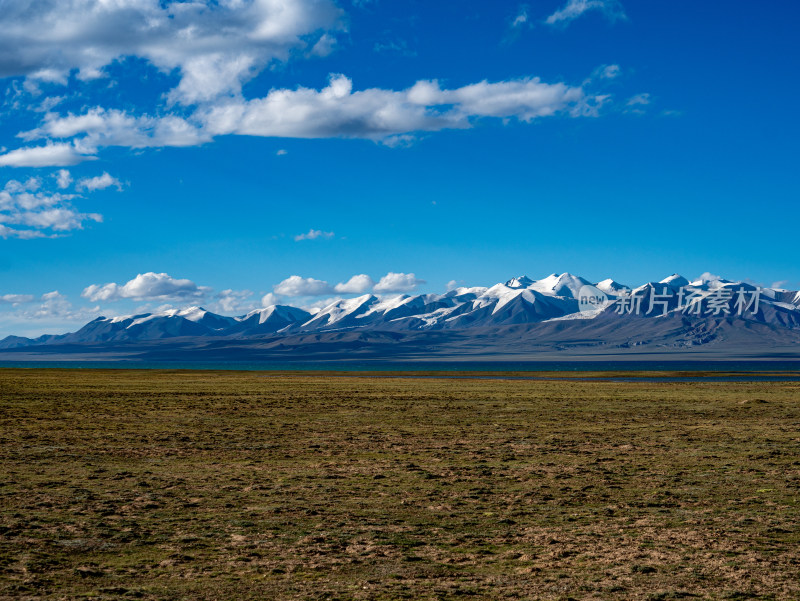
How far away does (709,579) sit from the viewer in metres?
11.6

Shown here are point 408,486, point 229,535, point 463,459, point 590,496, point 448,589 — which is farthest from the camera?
point 463,459

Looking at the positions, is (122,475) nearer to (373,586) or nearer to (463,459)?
(463,459)

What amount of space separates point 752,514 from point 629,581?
238 inches

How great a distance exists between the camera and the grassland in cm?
1151

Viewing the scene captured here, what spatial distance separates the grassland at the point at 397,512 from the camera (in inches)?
453

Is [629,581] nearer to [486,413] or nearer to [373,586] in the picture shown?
[373,586]

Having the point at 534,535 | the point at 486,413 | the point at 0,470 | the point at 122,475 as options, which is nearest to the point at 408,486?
the point at 534,535

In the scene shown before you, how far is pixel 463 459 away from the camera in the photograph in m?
24.7

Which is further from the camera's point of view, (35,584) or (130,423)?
(130,423)

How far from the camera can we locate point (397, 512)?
16500 mm

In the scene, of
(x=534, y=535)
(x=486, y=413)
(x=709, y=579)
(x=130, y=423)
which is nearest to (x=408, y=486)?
(x=534, y=535)

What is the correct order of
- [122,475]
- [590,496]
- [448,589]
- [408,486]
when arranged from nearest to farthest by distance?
[448,589]
[590,496]
[408,486]
[122,475]

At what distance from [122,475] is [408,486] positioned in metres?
7.56

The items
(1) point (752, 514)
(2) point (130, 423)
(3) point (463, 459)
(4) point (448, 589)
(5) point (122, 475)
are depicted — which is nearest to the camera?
(4) point (448, 589)
